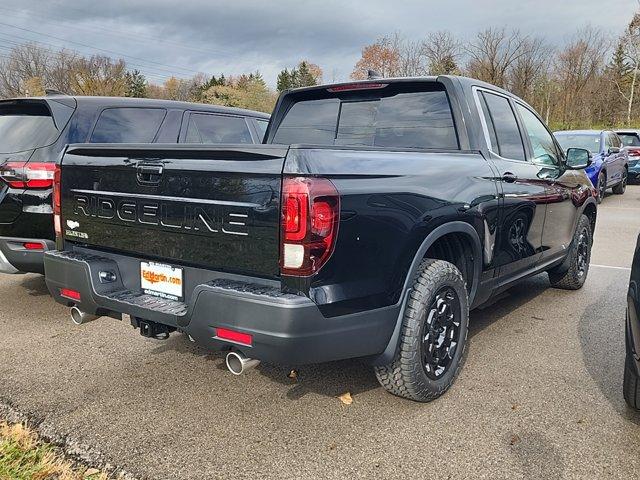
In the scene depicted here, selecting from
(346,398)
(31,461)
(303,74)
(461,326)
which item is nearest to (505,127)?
(461,326)

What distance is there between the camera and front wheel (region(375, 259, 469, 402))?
2.83 metres

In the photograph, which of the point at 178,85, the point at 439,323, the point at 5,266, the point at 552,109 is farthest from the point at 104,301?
the point at 178,85

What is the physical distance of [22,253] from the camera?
4.38 metres

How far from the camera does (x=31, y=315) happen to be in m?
4.64

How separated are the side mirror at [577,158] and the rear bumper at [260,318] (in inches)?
121

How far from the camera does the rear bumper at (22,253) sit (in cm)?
436

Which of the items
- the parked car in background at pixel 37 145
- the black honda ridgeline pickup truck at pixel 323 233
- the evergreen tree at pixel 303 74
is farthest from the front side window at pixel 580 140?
the evergreen tree at pixel 303 74

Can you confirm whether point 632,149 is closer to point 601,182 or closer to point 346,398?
point 601,182

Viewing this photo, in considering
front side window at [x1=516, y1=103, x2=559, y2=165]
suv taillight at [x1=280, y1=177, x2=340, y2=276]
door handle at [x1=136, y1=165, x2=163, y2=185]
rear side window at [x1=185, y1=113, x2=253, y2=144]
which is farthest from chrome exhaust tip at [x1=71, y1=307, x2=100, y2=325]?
front side window at [x1=516, y1=103, x2=559, y2=165]

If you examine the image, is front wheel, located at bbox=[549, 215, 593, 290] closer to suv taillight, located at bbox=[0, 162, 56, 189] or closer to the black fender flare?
the black fender flare

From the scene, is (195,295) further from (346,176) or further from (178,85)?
(178,85)

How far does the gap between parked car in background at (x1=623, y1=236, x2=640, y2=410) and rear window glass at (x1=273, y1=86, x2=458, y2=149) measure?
4.56 feet

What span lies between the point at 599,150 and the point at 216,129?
995cm

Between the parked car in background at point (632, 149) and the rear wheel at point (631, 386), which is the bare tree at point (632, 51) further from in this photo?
the rear wheel at point (631, 386)
